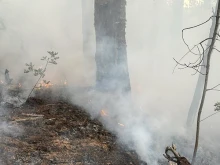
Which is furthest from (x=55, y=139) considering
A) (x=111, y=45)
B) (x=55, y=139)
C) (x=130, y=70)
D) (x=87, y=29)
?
(x=130, y=70)

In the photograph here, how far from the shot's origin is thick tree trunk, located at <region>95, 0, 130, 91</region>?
6.77 meters

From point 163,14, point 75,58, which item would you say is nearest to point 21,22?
point 75,58

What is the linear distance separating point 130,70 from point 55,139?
9.47 m

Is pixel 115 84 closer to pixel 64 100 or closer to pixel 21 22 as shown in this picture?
pixel 64 100

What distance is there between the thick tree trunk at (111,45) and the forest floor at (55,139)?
1.34 meters

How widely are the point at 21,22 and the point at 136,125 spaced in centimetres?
1237

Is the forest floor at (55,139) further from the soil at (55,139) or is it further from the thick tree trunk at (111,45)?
the thick tree trunk at (111,45)

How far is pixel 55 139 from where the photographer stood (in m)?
4.95

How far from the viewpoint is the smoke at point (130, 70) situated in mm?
6777

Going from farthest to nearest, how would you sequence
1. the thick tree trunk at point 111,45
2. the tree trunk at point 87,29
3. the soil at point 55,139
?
1. the tree trunk at point 87,29
2. the thick tree trunk at point 111,45
3. the soil at point 55,139

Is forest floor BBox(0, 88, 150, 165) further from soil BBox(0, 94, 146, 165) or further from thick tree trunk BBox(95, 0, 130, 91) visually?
thick tree trunk BBox(95, 0, 130, 91)

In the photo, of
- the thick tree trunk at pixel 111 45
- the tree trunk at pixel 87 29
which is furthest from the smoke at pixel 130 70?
the thick tree trunk at pixel 111 45

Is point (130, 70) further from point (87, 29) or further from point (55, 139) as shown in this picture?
point (55, 139)

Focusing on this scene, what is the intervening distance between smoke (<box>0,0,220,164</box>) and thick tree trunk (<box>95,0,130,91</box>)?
420 mm
